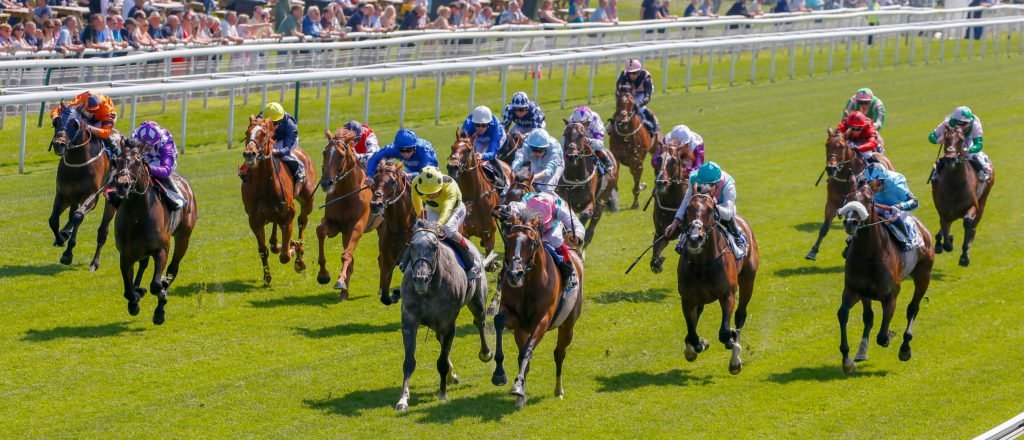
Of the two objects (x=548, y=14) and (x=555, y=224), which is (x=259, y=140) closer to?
(x=555, y=224)

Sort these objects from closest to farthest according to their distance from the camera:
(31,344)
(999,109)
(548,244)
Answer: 1. (548,244)
2. (31,344)
3. (999,109)

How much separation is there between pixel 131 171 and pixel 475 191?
3380mm

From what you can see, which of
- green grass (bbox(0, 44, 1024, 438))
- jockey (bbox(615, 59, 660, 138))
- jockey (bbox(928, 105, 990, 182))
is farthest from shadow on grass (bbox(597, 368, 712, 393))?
jockey (bbox(615, 59, 660, 138))

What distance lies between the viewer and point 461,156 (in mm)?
13766

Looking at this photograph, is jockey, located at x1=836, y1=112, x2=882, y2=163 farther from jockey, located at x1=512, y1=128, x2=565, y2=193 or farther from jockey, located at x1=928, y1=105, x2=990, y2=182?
jockey, located at x1=512, y1=128, x2=565, y2=193

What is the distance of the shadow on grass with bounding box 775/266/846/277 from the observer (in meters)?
16.0

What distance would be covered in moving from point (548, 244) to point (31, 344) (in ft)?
14.7

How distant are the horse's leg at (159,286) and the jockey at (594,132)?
5.11 m

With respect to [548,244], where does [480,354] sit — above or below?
below

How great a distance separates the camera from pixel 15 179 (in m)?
18.2

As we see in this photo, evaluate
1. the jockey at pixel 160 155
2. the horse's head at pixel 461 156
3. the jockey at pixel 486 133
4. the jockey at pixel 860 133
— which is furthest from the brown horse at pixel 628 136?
the jockey at pixel 160 155

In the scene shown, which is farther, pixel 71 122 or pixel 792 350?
pixel 71 122

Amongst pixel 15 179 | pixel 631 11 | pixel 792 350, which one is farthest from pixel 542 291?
pixel 631 11

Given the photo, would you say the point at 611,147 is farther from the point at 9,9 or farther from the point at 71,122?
the point at 9,9
